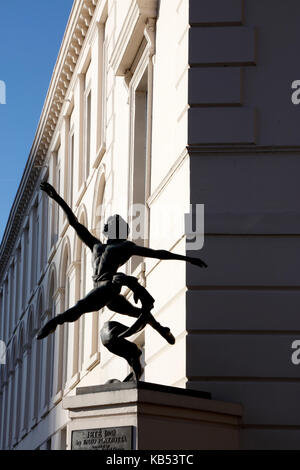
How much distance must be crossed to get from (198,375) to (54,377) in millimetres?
17941

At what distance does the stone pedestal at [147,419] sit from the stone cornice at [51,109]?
52.5 feet

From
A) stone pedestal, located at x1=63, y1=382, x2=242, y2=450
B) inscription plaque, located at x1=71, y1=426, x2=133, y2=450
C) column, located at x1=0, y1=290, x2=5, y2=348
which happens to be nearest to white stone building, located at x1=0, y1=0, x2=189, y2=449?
column, located at x1=0, y1=290, x2=5, y2=348

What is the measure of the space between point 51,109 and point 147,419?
23398mm

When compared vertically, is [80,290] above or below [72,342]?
above

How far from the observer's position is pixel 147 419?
11750mm

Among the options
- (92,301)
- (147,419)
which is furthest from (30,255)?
(147,419)

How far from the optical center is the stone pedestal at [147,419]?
38.4ft

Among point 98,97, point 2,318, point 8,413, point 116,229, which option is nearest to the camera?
point 116,229

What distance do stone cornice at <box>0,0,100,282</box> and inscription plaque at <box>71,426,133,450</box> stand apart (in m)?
16.2

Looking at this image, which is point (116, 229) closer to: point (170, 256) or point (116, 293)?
point (116, 293)

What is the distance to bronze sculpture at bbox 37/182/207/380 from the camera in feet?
41.0

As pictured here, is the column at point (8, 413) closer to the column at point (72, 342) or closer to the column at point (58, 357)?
the column at point (58, 357)
